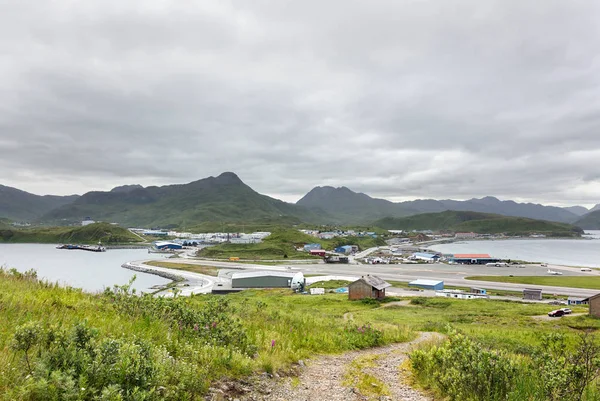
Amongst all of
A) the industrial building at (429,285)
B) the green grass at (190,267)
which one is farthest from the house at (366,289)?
the green grass at (190,267)

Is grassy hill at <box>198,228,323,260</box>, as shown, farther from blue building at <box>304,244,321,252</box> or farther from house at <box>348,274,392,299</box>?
house at <box>348,274,392,299</box>

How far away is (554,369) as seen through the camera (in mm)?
5641

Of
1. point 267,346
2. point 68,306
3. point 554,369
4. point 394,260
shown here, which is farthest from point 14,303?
point 394,260

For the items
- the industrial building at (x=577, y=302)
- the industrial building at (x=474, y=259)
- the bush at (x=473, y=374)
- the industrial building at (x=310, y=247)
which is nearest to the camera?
the bush at (x=473, y=374)

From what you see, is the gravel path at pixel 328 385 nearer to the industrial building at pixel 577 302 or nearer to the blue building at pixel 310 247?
the industrial building at pixel 577 302

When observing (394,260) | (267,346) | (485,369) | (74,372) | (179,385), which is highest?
(74,372)

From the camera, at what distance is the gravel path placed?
6.04m

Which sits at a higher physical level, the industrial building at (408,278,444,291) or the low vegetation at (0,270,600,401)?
the low vegetation at (0,270,600,401)

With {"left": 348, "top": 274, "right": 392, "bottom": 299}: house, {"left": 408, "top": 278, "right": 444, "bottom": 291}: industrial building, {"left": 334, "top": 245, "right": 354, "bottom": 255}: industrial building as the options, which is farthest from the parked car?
{"left": 334, "top": 245, "right": 354, "bottom": 255}: industrial building

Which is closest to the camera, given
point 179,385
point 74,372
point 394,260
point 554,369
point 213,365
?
point 74,372

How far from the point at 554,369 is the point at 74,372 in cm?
729

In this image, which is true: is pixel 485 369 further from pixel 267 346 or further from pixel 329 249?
pixel 329 249

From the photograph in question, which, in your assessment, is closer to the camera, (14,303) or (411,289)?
(14,303)

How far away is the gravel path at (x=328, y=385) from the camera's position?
6.04 metres
